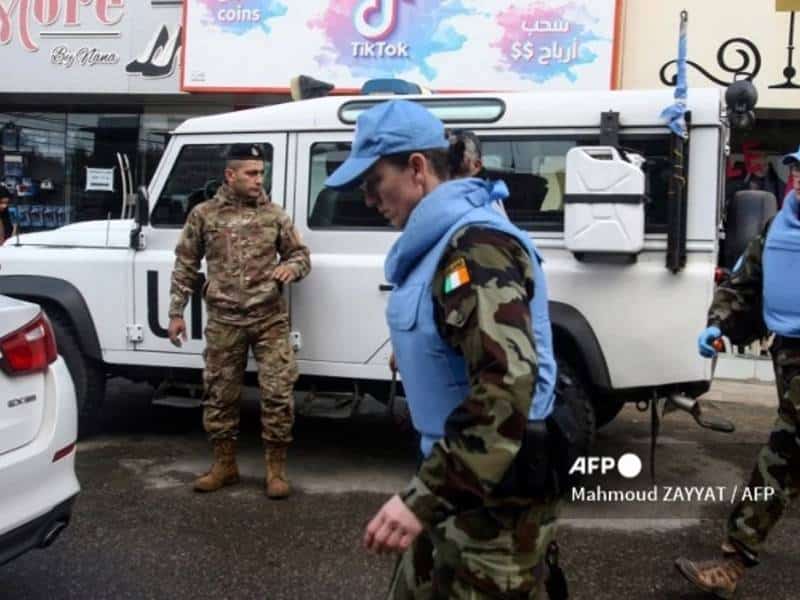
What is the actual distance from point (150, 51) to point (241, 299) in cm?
755

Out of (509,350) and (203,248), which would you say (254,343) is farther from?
(509,350)

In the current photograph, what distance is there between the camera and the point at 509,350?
1.70m

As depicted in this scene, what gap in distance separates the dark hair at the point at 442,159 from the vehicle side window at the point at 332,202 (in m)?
2.80

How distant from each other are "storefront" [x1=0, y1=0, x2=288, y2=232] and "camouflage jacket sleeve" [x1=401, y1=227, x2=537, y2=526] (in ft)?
29.0

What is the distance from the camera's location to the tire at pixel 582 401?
4.39 metres

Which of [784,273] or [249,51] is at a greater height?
[249,51]

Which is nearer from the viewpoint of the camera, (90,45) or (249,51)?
(249,51)

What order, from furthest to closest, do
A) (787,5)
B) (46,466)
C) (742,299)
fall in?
1. (787,5)
2. (742,299)
3. (46,466)

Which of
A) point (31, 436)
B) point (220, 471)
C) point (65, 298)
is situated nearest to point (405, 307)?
point (31, 436)

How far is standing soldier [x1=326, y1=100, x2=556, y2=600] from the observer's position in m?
1.70

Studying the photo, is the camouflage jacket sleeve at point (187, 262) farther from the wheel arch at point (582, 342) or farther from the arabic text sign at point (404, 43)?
the arabic text sign at point (404, 43)

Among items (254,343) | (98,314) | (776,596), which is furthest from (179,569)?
(776,596)

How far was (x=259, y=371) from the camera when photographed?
4652 mm

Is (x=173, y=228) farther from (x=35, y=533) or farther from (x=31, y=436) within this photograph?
(x=35, y=533)
